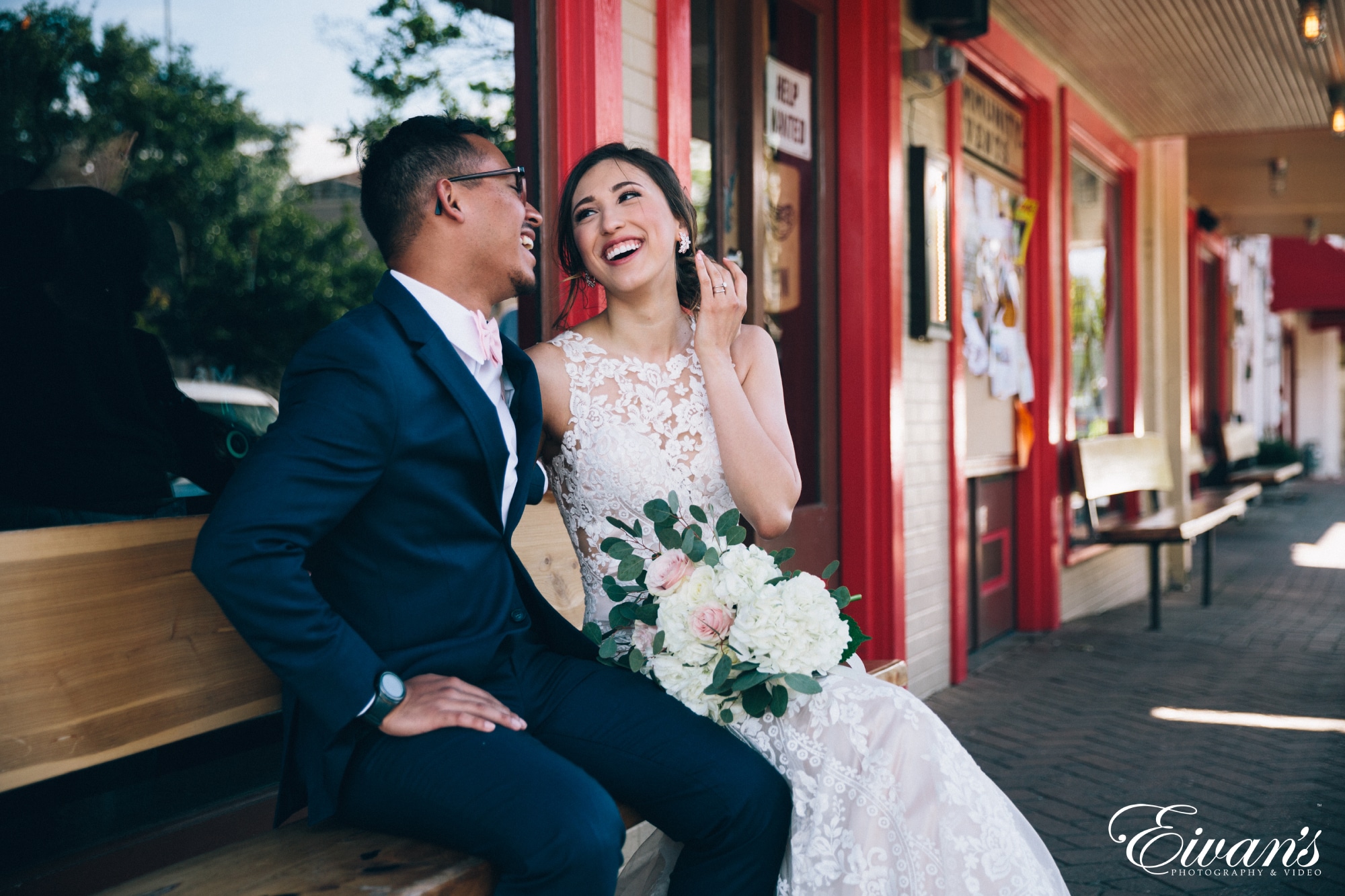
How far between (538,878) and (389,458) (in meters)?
0.72

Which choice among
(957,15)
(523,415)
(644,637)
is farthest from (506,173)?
(957,15)

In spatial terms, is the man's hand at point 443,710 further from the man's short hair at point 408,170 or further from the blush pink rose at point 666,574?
the man's short hair at point 408,170

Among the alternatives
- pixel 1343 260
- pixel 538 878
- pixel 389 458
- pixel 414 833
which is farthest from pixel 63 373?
pixel 1343 260

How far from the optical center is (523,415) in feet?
7.00

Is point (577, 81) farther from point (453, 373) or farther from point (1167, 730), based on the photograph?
point (1167, 730)

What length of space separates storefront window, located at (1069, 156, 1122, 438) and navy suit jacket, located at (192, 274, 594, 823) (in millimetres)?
6271

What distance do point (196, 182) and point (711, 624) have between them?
1719mm

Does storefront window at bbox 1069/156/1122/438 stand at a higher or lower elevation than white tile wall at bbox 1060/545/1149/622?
higher

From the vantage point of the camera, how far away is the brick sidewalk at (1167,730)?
3.32 m

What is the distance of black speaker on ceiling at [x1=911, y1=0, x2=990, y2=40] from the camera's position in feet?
15.9

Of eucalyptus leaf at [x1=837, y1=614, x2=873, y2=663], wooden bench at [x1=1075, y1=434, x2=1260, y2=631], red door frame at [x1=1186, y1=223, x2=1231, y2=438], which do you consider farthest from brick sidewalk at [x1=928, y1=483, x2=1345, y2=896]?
red door frame at [x1=1186, y1=223, x2=1231, y2=438]

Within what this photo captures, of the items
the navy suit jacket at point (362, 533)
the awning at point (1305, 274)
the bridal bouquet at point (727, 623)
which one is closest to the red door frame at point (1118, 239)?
the bridal bouquet at point (727, 623)

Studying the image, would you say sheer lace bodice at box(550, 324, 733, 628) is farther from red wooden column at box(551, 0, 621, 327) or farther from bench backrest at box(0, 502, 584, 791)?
bench backrest at box(0, 502, 584, 791)

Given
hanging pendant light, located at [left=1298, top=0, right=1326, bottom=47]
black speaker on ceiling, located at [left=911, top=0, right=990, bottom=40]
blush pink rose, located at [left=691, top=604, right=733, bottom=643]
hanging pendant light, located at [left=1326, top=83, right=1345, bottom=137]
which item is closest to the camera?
blush pink rose, located at [left=691, top=604, right=733, bottom=643]
